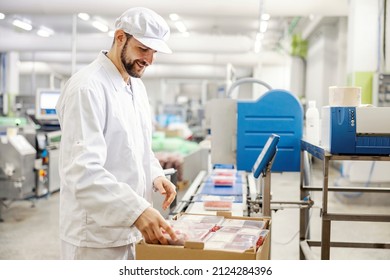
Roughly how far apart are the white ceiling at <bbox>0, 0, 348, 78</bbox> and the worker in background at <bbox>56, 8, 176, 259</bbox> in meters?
3.82

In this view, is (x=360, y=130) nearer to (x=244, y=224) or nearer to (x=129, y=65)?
(x=244, y=224)

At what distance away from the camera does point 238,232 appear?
1.29 metres

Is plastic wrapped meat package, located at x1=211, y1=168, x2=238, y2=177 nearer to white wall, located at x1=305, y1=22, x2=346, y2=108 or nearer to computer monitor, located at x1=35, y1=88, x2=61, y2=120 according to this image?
computer monitor, located at x1=35, y1=88, x2=61, y2=120

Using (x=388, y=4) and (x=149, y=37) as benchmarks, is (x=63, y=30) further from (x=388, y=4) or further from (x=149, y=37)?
(x=149, y=37)

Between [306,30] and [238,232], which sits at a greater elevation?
[306,30]

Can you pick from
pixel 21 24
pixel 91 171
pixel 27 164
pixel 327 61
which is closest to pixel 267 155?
pixel 91 171

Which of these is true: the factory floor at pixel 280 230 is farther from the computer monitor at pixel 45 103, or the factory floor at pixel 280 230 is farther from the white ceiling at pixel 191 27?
the white ceiling at pixel 191 27

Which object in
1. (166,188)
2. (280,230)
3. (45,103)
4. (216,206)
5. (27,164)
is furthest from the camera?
(45,103)

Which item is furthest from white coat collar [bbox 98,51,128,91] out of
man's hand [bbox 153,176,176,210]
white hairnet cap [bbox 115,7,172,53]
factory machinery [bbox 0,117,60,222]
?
factory machinery [bbox 0,117,60,222]

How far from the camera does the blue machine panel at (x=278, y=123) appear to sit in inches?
89.0

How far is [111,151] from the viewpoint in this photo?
131cm

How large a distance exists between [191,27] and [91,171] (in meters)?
8.53
